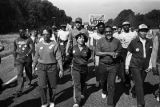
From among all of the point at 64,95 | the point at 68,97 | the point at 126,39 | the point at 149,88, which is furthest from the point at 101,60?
the point at 149,88

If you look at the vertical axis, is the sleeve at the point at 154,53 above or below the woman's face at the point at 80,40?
below

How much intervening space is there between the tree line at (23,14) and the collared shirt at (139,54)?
46.0m

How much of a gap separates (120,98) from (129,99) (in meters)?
0.25

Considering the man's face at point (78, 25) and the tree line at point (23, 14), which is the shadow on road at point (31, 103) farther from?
the tree line at point (23, 14)

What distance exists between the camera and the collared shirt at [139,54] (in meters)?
6.63

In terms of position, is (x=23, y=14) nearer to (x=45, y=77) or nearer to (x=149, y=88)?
(x=149, y=88)

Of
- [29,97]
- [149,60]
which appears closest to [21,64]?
[29,97]

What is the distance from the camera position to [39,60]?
21.7ft

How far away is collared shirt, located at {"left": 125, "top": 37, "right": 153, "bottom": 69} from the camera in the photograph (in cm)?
663

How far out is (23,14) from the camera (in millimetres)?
102750

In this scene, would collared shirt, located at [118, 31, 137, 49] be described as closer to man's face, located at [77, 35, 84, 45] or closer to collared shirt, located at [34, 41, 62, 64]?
man's face, located at [77, 35, 84, 45]

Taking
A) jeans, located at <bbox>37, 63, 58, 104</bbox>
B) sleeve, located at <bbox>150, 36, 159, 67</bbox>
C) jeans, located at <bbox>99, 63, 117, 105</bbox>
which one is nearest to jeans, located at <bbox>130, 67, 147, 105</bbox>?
sleeve, located at <bbox>150, 36, 159, 67</bbox>

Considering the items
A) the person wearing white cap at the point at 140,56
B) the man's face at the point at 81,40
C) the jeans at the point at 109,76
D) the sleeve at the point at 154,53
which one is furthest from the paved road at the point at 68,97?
the man's face at the point at 81,40

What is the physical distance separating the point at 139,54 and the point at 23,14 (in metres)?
100.0
